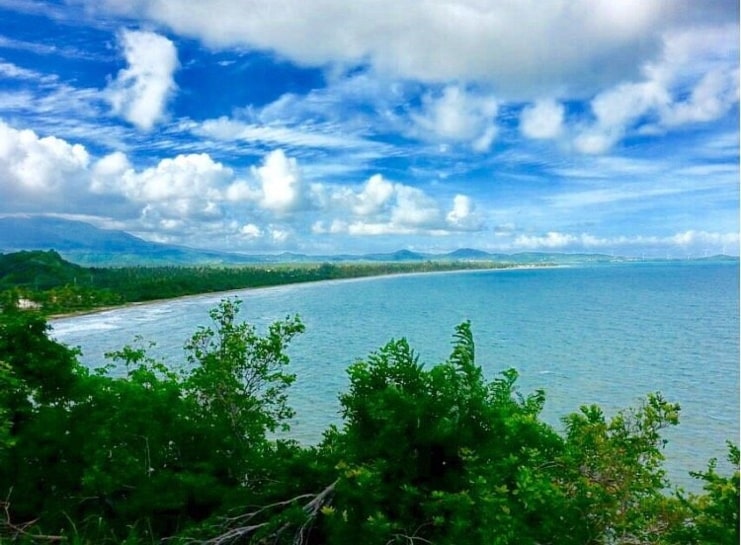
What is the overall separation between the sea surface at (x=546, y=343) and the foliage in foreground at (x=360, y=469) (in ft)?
35.5

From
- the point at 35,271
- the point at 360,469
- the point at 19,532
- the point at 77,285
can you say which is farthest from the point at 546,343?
the point at 35,271

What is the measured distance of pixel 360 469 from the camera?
5758 millimetres

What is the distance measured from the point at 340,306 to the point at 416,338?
1091 inches

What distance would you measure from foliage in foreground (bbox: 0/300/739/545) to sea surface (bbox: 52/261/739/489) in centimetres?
1081

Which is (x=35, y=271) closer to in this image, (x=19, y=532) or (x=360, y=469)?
(x=19, y=532)

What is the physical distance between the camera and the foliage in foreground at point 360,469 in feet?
18.5

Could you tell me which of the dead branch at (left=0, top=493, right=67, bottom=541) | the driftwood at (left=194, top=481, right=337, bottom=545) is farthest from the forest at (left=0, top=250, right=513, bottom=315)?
the driftwood at (left=194, top=481, right=337, bottom=545)

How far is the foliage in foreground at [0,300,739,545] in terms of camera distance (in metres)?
5.65

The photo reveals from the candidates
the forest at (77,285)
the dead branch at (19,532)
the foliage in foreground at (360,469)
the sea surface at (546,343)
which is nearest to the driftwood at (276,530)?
the foliage in foreground at (360,469)

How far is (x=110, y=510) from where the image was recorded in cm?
828

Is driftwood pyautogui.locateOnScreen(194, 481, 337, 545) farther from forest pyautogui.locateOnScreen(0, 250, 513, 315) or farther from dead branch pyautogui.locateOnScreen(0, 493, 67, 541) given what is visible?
forest pyautogui.locateOnScreen(0, 250, 513, 315)

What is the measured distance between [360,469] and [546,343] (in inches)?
1602

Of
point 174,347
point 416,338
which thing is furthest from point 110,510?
point 416,338

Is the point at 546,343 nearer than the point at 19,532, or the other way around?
the point at 19,532
